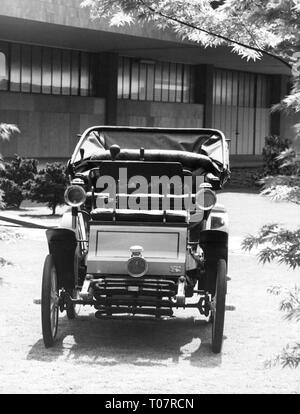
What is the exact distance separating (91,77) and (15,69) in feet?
15.4

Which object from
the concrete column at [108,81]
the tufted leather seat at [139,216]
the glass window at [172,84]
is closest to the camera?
the tufted leather seat at [139,216]

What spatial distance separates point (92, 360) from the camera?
7.08m

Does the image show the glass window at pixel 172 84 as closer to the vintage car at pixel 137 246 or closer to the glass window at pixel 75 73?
the glass window at pixel 75 73

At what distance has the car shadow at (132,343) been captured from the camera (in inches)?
282

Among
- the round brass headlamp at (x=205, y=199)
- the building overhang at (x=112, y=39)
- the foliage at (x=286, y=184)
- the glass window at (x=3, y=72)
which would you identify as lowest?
the round brass headlamp at (x=205, y=199)

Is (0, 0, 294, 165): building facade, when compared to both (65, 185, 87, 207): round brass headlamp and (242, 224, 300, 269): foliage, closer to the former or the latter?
(65, 185, 87, 207): round brass headlamp

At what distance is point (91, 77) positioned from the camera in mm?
35250

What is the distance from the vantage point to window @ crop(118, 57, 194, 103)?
3742 centimetres

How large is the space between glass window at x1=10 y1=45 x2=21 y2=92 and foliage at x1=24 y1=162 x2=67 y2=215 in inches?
477

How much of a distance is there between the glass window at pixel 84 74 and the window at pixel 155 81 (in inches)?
91.8

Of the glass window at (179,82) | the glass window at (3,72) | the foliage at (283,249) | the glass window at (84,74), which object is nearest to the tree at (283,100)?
the foliage at (283,249)

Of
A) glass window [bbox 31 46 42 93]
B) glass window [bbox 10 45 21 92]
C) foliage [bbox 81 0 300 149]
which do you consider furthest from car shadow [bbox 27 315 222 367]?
glass window [bbox 31 46 42 93]
